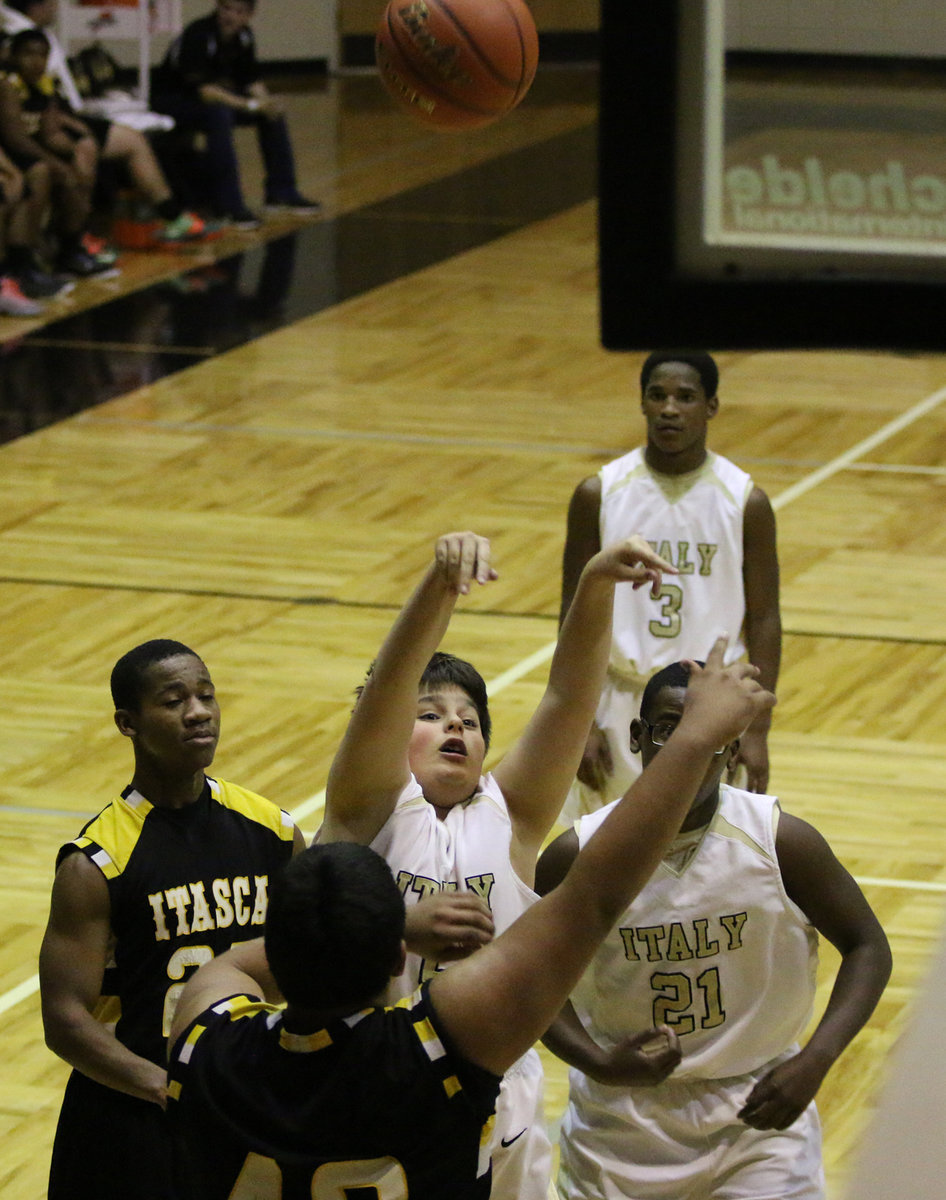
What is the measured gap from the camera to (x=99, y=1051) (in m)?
3.09

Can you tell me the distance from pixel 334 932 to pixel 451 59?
2744 millimetres

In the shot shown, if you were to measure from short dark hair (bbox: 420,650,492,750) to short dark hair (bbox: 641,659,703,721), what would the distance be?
273 mm

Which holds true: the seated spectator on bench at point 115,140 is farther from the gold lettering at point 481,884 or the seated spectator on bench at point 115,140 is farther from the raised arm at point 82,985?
the gold lettering at point 481,884

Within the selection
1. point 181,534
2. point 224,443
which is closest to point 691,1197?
point 181,534

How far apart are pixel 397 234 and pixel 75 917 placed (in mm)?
12513

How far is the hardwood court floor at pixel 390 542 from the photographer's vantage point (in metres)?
5.80

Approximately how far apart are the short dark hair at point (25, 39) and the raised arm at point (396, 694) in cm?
1075

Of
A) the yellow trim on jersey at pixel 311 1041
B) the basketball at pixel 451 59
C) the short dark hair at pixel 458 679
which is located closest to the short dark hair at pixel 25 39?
the basketball at pixel 451 59

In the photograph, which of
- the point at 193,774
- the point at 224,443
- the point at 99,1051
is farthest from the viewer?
the point at 224,443

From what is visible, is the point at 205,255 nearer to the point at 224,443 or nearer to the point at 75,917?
the point at 224,443

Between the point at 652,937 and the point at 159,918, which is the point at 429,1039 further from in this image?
the point at 159,918

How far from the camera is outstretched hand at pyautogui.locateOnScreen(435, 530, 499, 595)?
9.23 feet

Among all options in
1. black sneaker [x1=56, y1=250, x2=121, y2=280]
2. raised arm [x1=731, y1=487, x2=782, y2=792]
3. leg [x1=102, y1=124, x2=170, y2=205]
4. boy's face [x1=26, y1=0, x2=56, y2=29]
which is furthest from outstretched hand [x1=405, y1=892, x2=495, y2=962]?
leg [x1=102, y1=124, x2=170, y2=205]

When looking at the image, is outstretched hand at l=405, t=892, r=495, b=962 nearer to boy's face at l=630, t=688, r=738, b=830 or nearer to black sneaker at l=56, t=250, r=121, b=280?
boy's face at l=630, t=688, r=738, b=830
